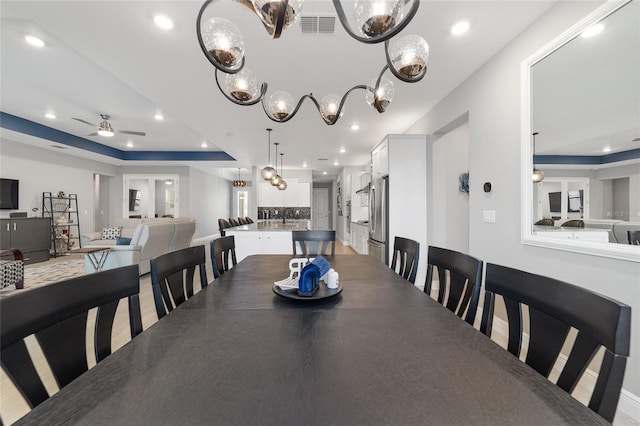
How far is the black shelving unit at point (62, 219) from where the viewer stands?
21.1 feet

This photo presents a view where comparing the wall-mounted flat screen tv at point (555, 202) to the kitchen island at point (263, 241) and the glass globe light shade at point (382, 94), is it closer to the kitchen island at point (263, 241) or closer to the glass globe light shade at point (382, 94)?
the glass globe light shade at point (382, 94)

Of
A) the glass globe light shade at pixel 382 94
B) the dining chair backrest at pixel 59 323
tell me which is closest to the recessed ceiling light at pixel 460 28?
the glass globe light shade at pixel 382 94

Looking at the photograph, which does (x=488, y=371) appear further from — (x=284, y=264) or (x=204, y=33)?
(x=204, y=33)

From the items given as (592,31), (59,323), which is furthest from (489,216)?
(59,323)

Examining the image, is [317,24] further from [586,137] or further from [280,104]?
[586,137]

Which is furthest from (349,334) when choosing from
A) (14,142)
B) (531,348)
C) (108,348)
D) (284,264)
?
(14,142)

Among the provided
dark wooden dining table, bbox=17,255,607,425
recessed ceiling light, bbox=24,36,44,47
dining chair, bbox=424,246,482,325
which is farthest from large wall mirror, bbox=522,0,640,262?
recessed ceiling light, bbox=24,36,44,47

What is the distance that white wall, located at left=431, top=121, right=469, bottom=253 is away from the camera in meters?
3.84

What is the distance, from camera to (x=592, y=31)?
1.75m

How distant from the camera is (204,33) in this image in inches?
52.1

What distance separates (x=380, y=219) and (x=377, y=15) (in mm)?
3498

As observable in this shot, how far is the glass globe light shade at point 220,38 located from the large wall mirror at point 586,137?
7.38 ft

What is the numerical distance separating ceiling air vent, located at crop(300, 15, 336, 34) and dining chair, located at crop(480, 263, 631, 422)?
6.76 ft

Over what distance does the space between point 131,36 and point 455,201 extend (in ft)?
13.7
